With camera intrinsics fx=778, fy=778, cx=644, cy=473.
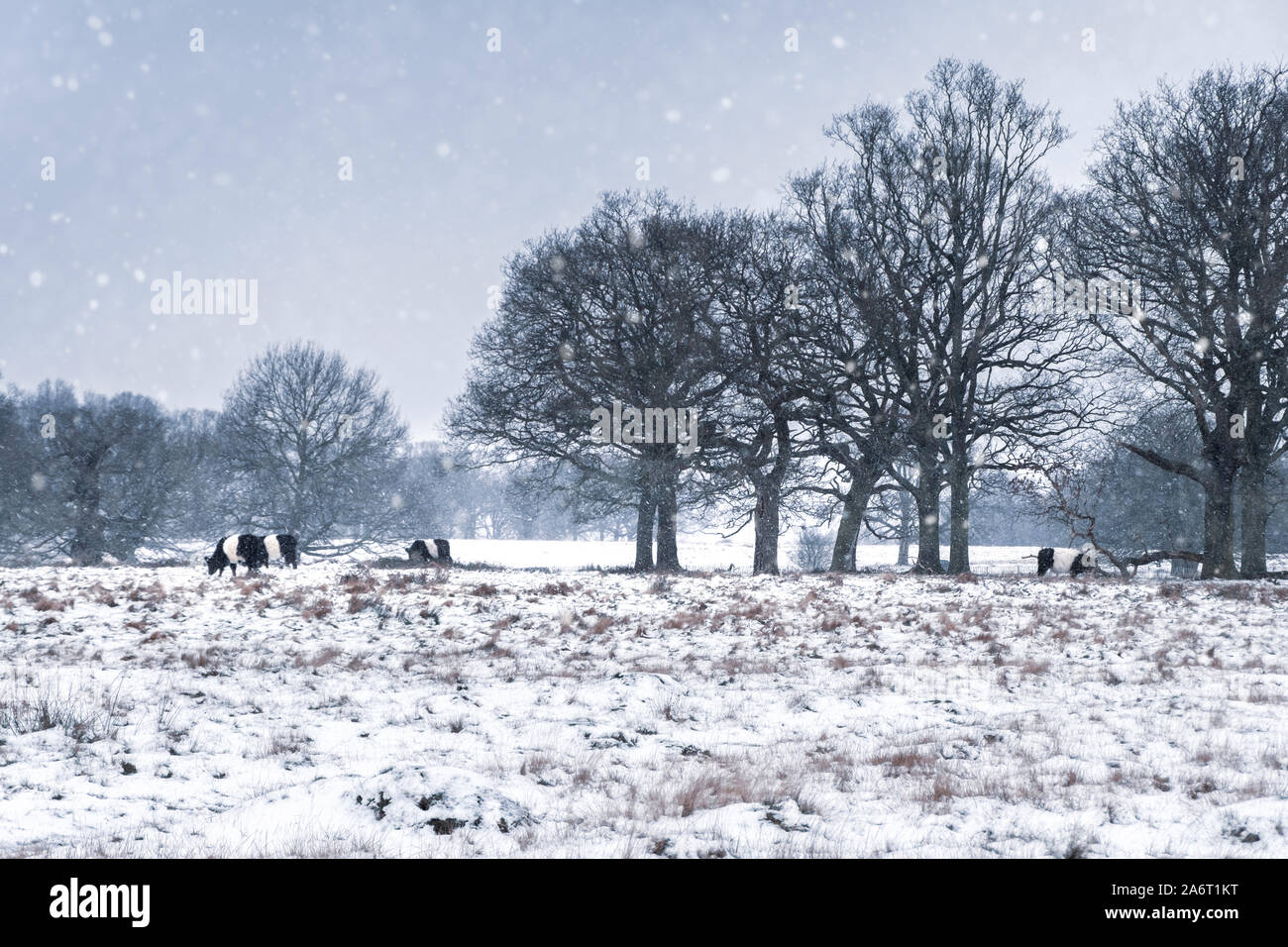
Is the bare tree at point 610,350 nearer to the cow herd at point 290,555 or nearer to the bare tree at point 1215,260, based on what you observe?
the cow herd at point 290,555

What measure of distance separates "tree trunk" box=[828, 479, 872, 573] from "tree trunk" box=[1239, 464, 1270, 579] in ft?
30.4

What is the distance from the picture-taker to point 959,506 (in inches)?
866

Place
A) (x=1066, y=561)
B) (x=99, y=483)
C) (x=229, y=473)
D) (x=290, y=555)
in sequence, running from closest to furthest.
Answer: (x=290, y=555) < (x=1066, y=561) < (x=99, y=483) < (x=229, y=473)

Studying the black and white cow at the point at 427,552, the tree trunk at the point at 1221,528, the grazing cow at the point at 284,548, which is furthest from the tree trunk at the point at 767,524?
the grazing cow at the point at 284,548

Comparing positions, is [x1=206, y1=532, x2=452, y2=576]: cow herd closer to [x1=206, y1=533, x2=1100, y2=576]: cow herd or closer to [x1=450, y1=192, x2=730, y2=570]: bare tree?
[x1=206, y1=533, x2=1100, y2=576]: cow herd

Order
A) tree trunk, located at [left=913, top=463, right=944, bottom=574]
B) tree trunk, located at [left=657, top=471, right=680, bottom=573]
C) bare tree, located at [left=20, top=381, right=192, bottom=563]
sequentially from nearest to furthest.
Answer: tree trunk, located at [left=913, top=463, right=944, bottom=574] → tree trunk, located at [left=657, top=471, right=680, bottom=573] → bare tree, located at [left=20, top=381, right=192, bottom=563]

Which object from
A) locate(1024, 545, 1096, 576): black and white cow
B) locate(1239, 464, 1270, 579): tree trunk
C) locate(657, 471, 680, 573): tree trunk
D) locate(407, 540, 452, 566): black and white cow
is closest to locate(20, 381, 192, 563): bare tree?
locate(407, 540, 452, 566): black and white cow

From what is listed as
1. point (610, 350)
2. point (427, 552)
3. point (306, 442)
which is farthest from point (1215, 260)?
point (306, 442)

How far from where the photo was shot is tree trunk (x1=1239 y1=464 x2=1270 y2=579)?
19438 millimetres

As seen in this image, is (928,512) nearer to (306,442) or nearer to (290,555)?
(290,555)

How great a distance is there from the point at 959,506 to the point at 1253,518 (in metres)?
7.01

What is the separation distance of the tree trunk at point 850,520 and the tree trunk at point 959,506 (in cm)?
246
